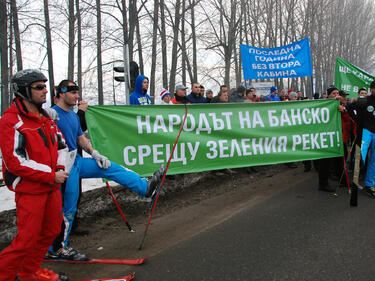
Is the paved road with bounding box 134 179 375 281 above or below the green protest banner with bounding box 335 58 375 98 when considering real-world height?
below

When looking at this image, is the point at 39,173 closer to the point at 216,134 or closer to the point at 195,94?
the point at 216,134

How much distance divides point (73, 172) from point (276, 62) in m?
8.39

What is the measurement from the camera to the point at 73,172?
3.17 meters

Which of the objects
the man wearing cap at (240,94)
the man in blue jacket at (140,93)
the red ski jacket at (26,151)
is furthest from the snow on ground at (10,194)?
the man wearing cap at (240,94)

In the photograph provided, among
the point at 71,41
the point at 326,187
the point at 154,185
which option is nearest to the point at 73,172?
the point at 154,185

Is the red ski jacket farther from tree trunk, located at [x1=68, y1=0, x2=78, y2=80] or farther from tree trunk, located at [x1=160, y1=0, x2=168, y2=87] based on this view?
tree trunk, located at [x1=160, y1=0, x2=168, y2=87]

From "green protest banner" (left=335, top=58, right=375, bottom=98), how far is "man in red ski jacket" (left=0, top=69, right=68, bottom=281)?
25.7ft

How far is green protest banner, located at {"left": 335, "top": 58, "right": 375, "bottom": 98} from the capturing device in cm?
838

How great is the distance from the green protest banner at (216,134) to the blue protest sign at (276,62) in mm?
4112

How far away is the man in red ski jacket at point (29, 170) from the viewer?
236cm

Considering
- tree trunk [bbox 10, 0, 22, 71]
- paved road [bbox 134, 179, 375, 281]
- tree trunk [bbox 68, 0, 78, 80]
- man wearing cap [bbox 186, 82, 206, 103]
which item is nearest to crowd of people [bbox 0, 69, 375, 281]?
paved road [bbox 134, 179, 375, 281]

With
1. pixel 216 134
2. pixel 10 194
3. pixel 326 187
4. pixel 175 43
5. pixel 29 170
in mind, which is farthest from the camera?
pixel 175 43

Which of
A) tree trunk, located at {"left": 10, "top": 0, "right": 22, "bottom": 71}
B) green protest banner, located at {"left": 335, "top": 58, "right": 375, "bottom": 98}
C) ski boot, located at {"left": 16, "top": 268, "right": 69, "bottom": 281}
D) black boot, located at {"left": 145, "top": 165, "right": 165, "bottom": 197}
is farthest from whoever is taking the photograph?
tree trunk, located at {"left": 10, "top": 0, "right": 22, "bottom": 71}

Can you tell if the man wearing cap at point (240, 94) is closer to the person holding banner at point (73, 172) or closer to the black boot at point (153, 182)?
the black boot at point (153, 182)
